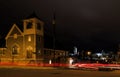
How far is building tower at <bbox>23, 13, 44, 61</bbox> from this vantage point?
57.3m

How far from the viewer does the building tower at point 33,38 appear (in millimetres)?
57312

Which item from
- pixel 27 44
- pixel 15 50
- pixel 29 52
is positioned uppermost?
pixel 27 44

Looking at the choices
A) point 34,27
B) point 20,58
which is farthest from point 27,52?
point 34,27

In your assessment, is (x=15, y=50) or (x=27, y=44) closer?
(x=27, y=44)

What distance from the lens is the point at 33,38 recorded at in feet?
189

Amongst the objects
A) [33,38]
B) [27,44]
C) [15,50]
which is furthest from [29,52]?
[15,50]

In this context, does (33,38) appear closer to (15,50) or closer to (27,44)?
(27,44)

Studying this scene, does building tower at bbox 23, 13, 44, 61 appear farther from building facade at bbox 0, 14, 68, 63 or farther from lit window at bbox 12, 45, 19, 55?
lit window at bbox 12, 45, 19, 55

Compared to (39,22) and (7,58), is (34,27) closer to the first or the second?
(39,22)

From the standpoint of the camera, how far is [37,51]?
57.9 meters

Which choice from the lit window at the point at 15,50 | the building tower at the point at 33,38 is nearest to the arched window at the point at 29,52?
the building tower at the point at 33,38

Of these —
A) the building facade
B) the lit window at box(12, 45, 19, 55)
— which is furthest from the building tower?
the lit window at box(12, 45, 19, 55)

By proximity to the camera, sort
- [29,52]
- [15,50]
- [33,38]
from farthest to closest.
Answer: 1. [15,50]
2. [29,52]
3. [33,38]

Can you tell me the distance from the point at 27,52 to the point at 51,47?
953cm
